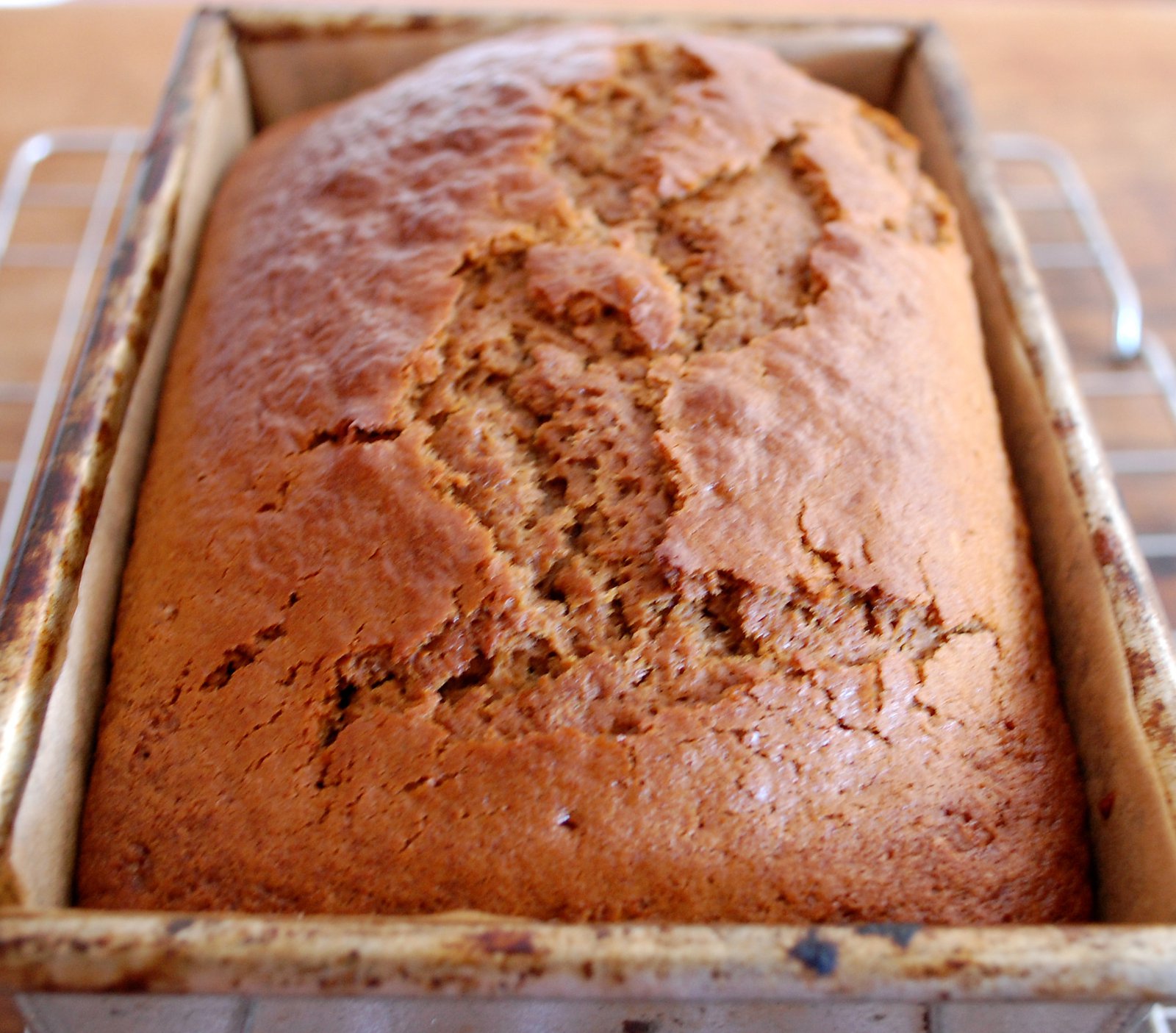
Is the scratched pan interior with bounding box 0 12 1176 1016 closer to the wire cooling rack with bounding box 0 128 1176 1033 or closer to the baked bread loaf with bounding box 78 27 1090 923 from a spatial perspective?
the baked bread loaf with bounding box 78 27 1090 923

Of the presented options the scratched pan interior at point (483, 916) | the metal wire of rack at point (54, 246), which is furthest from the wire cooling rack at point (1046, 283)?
the scratched pan interior at point (483, 916)

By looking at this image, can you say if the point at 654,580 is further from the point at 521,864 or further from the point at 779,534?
the point at 521,864

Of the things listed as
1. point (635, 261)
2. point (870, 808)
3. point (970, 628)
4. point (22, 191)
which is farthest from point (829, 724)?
point (22, 191)

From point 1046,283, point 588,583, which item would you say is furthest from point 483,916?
point 1046,283

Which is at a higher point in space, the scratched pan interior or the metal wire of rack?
the scratched pan interior

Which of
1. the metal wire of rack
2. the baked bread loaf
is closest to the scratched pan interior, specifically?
the baked bread loaf

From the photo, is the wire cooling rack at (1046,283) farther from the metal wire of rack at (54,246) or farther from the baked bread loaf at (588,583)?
the baked bread loaf at (588,583)
